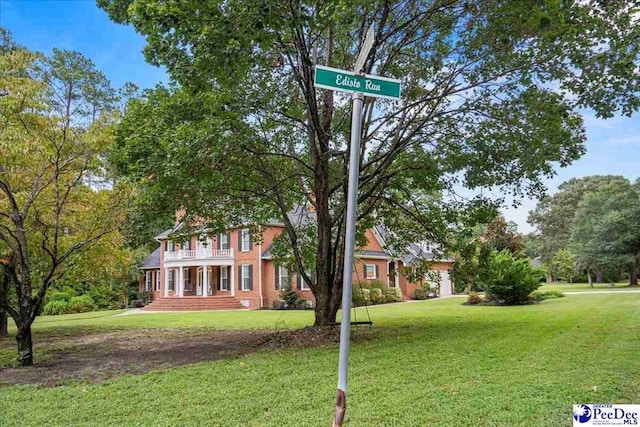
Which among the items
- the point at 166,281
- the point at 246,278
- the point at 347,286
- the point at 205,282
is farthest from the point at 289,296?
the point at 347,286

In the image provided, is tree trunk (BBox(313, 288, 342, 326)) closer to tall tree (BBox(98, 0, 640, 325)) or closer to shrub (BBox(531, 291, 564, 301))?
tall tree (BBox(98, 0, 640, 325))

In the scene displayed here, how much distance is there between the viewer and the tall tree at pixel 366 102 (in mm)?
7105

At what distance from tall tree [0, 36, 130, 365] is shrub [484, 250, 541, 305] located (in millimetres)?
15961

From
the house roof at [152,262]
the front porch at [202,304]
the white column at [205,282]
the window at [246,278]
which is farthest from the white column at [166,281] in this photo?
the window at [246,278]

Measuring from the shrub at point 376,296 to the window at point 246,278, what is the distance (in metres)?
7.39

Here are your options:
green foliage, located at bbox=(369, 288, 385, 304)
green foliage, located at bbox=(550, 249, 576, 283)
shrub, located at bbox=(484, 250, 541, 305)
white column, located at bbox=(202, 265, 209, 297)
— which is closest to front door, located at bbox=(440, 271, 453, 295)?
green foliage, located at bbox=(369, 288, 385, 304)

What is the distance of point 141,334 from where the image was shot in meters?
14.5

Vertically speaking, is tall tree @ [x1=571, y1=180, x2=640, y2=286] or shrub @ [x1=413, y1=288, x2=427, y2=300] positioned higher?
tall tree @ [x1=571, y1=180, x2=640, y2=286]

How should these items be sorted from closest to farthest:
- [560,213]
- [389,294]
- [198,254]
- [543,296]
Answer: [543,296] → [389,294] → [198,254] → [560,213]

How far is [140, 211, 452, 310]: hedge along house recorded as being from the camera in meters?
28.0

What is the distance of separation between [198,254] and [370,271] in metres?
11.6

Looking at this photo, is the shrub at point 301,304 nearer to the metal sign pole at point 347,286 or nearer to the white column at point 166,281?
the white column at point 166,281

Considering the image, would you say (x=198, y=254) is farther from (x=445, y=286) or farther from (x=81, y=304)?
(x=445, y=286)

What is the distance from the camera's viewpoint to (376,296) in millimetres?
27766
